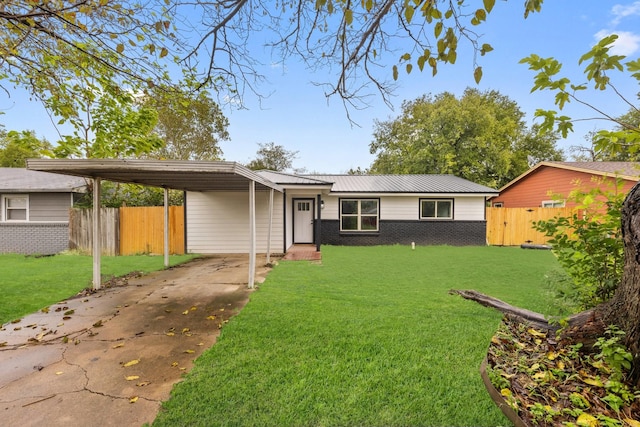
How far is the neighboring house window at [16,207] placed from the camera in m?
12.0

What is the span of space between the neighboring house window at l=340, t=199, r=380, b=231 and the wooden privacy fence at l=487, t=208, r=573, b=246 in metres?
5.59

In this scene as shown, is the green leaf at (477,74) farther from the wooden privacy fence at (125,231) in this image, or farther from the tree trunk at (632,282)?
the wooden privacy fence at (125,231)

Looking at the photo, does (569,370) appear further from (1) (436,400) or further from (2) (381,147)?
(2) (381,147)

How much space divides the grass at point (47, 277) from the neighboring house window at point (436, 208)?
33.7ft

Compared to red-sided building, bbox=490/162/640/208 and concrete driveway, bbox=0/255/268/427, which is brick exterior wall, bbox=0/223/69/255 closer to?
concrete driveway, bbox=0/255/268/427

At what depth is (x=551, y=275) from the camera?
3.71 meters

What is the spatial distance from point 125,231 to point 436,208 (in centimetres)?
1304

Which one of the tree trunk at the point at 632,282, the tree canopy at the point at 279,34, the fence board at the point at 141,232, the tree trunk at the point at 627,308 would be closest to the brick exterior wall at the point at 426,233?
the fence board at the point at 141,232

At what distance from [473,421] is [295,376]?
1392 mm

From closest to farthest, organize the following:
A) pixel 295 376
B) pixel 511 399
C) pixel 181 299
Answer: pixel 511 399
pixel 295 376
pixel 181 299

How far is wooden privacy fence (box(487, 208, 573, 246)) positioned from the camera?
14.0m

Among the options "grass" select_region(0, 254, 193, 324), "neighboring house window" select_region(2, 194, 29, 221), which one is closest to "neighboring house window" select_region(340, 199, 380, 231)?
"grass" select_region(0, 254, 193, 324)

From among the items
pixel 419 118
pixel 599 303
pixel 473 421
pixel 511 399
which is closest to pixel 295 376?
pixel 473 421

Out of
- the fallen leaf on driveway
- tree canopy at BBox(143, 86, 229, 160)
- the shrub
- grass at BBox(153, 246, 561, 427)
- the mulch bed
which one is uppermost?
tree canopy at BBox(143, 86, 229, 160)
